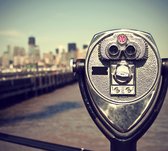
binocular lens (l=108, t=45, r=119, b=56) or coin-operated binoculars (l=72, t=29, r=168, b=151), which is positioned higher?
binocular lens (l=108, t=45, r=119, b=56)

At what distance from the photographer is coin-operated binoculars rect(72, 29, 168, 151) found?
2.65m

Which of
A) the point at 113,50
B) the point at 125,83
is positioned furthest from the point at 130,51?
the point at 125,83

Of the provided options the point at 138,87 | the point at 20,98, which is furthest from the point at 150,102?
the point at 20,98

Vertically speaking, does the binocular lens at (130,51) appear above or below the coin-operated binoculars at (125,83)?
above

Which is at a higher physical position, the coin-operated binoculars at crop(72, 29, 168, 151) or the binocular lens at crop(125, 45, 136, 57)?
the binocular lens at crop(125, 45, 136, 57)

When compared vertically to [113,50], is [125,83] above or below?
below

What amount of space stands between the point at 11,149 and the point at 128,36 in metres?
3.05

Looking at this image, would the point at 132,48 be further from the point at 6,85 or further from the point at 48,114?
the point at 6,85

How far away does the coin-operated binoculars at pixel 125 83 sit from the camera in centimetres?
265

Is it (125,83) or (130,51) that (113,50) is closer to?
(130,51)

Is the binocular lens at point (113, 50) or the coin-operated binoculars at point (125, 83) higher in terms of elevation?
the binocular lens at point (113, 50)

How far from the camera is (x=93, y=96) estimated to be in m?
2.73

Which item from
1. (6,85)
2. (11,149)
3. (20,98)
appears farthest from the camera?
(20,98)

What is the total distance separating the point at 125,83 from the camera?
266cm
